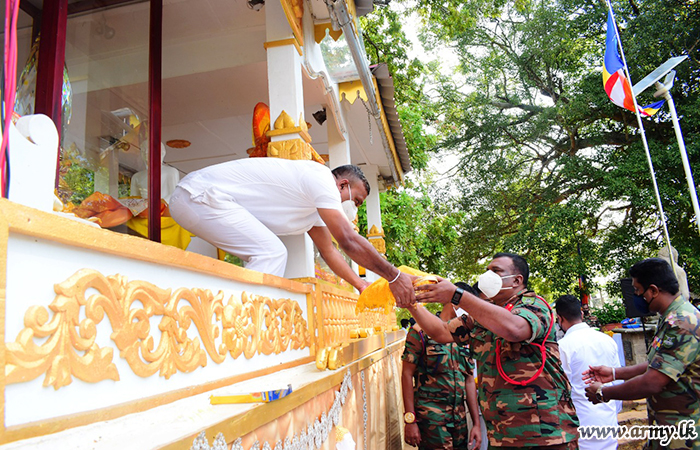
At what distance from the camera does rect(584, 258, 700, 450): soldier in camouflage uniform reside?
2.89 metres

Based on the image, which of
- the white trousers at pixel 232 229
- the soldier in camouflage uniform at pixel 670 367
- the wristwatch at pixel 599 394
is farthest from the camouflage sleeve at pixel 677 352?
the white trousers at pixel 232 229

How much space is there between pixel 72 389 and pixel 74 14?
2684 mm

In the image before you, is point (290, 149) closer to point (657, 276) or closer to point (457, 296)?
point (457, 296)

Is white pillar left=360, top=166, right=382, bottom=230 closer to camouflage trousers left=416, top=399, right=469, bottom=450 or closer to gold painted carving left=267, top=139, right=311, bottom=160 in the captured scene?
camouflage trousers left=416, top=399, right=469, bottom=450

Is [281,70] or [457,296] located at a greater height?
[281,70]

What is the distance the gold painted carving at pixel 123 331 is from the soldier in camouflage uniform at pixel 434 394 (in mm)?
2464

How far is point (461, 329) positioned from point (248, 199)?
164 centimetres

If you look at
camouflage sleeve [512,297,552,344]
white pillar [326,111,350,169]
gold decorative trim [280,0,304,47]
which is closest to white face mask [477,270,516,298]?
camouflage sleeve [512,297,552,344]

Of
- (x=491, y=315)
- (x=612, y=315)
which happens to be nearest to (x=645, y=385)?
(x=491, y=315)

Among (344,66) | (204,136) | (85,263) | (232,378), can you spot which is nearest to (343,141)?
(344,66)

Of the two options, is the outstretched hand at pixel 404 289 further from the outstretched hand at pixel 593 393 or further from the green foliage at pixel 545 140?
the green foliage at pixel 545 140

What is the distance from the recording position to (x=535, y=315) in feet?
8.93

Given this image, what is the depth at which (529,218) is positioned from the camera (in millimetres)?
14820

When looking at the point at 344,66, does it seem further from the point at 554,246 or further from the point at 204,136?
the point at 554,246
